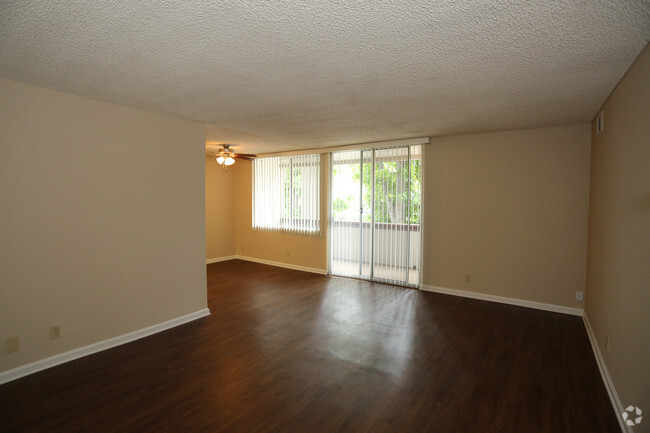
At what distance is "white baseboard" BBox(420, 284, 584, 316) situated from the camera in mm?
4277

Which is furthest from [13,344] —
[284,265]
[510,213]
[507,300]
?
[510,213]

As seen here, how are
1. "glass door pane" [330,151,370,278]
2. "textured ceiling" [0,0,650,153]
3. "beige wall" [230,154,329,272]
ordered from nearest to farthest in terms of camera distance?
"textured ceiling" [0,0,650,153] < "glass door pane" [330,151,370,278] < "beige wall" [230,154,329,272]

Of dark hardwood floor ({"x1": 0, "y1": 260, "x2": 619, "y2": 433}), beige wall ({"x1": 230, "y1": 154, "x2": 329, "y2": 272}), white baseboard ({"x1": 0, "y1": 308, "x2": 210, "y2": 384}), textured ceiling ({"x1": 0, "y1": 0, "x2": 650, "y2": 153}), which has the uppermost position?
textured ceiling ({"x1": 0, "y1": 0, "x2": 650, "y2": 153})

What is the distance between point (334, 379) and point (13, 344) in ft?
9.18

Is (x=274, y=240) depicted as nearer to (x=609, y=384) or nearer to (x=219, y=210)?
(x=219, y=210)

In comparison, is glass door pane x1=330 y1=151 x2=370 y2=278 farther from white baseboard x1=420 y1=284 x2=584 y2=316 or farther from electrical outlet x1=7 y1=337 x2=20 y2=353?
electrical outlet x1=7 y1=337 x2=20 y2=353

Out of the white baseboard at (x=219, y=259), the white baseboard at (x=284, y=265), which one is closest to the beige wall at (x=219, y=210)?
the white baseboard at (x=219, y=259)

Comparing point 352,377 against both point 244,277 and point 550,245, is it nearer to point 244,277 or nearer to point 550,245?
point 550,245

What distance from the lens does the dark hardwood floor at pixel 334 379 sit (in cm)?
222

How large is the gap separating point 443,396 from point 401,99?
270 centimetres

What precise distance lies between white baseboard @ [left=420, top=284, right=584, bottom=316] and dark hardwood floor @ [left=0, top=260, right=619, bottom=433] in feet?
0.67

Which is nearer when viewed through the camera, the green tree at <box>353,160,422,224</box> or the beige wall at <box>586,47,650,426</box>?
the beige wall at <box>586,47,650,426</box>

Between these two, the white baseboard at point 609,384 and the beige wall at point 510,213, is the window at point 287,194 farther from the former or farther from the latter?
the white baseboard at point 609,384

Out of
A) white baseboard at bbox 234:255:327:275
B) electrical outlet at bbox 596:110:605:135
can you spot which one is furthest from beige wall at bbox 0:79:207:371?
electrical outlet at bbox 596:110:605:135
